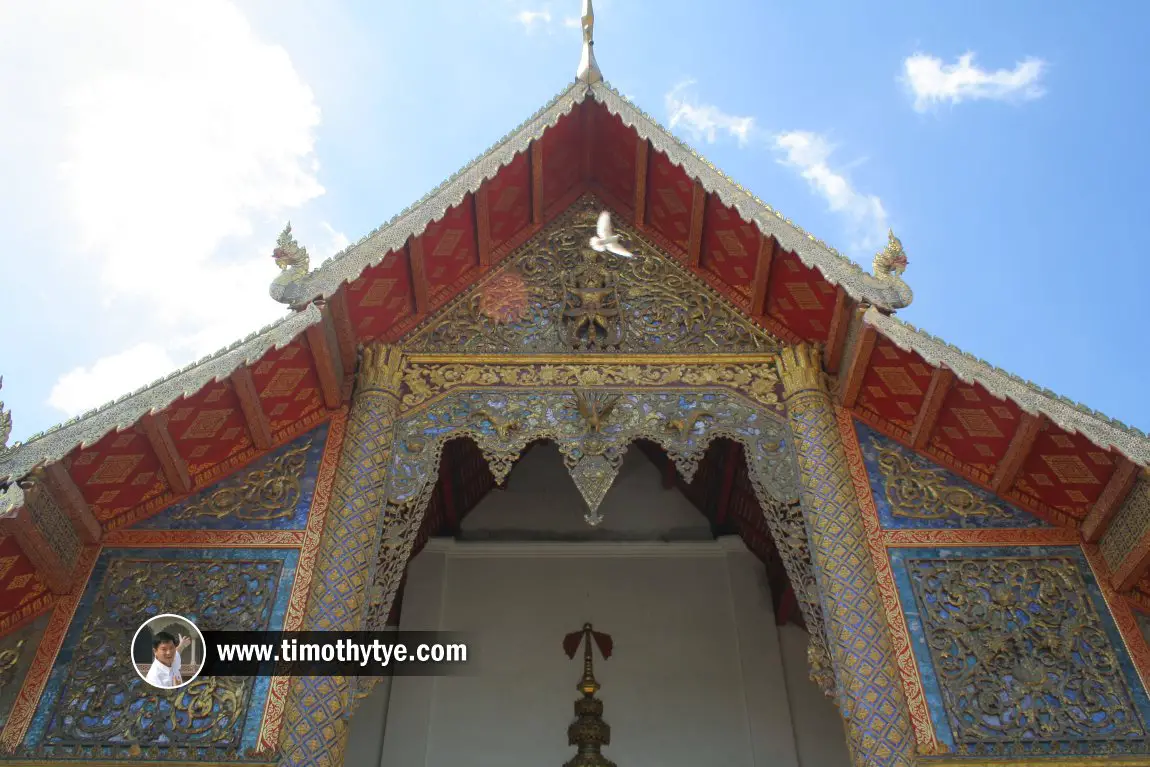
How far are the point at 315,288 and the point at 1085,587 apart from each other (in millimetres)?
4124

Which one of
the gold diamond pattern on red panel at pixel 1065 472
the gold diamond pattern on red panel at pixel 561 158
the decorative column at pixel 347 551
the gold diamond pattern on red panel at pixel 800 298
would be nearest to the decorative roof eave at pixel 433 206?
the gold diamond pattern on red panel at pixel 561 158

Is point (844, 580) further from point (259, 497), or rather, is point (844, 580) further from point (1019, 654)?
point (259, 497)

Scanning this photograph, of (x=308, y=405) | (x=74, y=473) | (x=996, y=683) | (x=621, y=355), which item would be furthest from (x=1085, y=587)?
(x=74, y=473)

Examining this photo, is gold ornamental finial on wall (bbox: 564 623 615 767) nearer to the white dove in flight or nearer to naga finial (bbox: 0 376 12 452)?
the white dove in flight

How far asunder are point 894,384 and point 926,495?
2.00 feet

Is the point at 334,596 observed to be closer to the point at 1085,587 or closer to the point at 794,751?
the point at 1085,587

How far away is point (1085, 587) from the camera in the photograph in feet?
14.5

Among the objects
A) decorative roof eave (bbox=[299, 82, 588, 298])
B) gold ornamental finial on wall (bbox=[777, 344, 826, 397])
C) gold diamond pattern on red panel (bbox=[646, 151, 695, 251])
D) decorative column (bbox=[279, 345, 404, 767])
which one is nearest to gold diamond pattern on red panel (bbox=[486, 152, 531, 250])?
decorative roof eave (bbox=[299, 82, 588, 298])

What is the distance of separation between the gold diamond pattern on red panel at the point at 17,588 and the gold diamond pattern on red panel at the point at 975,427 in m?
4.46

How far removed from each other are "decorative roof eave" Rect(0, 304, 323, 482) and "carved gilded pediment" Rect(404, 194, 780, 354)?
3.23 ft

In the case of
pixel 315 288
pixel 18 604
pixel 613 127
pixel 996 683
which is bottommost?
pixel 996 683

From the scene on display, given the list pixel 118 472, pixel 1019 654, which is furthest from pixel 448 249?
pixel 1019 654

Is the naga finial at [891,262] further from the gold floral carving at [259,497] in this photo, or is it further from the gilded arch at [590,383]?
the gold floral carving at [259,497]

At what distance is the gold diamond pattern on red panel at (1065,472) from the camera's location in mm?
Result: 4305
